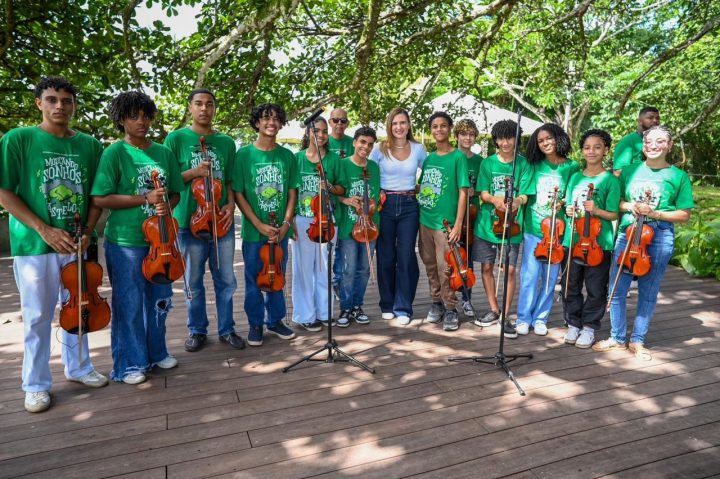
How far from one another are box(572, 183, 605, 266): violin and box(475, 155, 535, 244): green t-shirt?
0.52 meters

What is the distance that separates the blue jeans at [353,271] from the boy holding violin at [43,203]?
6.57 ft

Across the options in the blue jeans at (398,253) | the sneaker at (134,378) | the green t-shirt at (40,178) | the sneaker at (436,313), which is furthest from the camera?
the sneaker at (436,313)

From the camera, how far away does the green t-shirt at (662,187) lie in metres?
3.31

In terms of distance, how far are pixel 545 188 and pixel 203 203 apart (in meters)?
2.62

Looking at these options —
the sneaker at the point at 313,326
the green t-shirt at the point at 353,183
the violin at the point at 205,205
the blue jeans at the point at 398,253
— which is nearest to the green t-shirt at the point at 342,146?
the green t-shirt at the point at 353,183

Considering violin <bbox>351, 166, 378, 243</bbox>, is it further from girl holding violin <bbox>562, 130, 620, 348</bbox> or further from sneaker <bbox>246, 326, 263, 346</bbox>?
girl holding violin <bbox>562, 130, 620, 348</bbox>

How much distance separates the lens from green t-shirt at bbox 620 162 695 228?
3.31 m

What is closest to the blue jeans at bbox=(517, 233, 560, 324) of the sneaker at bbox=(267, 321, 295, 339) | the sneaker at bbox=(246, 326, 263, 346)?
the sneaker at bbox=(267, 321, 295, 339)

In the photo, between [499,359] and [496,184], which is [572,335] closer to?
[499,359]

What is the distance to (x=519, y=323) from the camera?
13.4 feet

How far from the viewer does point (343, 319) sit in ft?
13.9

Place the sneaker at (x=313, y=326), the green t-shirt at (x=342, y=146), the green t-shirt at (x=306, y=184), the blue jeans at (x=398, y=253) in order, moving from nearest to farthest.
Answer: the green t-shirt at (x=306, y=184) < the sneaker at (x=313, y=326) < the blue jeans at (x=398, y=253) < the green t-shirt at (x=342, y=146)

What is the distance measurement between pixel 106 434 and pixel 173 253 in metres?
1.04

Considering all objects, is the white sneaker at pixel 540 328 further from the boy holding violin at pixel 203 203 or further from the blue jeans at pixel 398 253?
the boy holding violin at pixel 203 203
